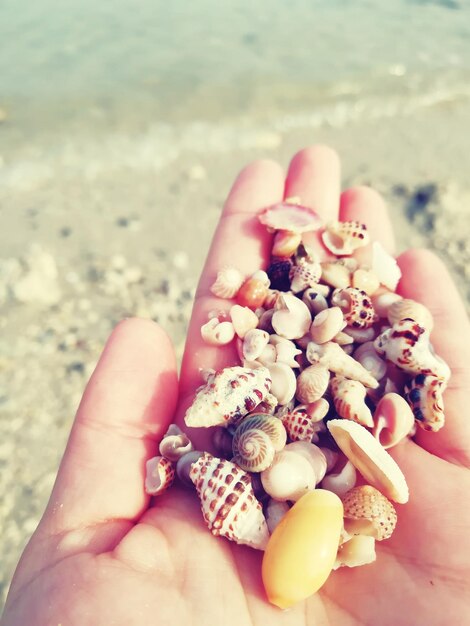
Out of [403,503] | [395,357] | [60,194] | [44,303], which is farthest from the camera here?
[60,194]

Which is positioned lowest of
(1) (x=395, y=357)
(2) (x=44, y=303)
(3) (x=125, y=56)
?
(2) (x=44, y=303)

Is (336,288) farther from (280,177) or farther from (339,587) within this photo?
(339,587)

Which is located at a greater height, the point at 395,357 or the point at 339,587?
the point at 395,357

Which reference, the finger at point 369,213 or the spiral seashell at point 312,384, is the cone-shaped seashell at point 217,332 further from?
the finger at point 369,213

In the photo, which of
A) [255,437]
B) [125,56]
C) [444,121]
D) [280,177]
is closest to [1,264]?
[280,177]

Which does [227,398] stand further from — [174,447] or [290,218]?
[290,218]

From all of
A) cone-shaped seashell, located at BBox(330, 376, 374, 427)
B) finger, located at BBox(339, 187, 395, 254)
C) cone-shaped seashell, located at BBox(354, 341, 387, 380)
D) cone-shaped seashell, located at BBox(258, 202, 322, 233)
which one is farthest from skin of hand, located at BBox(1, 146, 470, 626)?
finger, located at BBox(339, 187, 395, 254)

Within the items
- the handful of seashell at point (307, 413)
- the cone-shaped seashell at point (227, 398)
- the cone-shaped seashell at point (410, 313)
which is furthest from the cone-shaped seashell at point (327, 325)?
the cone-shaped seashell at point (227, 398)
